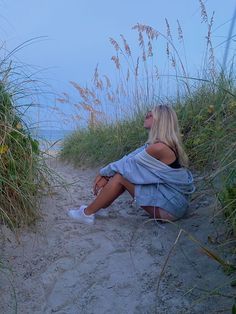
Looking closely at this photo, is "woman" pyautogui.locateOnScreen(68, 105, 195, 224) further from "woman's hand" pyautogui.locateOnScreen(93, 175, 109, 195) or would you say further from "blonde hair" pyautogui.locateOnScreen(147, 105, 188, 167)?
"woman's hand" pyautogui.locateOnScreen(93, 175, 109, 195)

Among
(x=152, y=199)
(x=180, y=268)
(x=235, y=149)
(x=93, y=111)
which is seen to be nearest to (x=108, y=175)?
(x=152, y=199)

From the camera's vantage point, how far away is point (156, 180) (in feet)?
11.9

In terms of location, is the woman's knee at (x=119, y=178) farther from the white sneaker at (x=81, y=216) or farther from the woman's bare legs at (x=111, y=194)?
the white sneaker at (x=81, y=216)

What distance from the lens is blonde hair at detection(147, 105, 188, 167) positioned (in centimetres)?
375

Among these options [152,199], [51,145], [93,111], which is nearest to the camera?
[152,199]

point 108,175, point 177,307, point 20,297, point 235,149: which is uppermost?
point 235,149

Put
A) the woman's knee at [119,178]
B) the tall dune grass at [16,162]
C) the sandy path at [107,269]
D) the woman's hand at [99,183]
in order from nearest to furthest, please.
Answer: the sandy path at [107,269] → the tall dune grass at [16,162] → the woman's knee at [119,178] → the woman's hand at [99,183]

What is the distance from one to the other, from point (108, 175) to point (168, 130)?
63cm

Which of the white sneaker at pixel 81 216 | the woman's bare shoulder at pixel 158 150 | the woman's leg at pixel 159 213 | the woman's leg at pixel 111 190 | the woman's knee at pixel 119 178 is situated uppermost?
the woman's bare shoulder at pixel 158 150

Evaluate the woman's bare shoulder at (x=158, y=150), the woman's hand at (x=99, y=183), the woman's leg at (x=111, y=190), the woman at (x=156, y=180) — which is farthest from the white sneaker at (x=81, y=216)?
the woman's bare shoulder at (x=158, y=150)

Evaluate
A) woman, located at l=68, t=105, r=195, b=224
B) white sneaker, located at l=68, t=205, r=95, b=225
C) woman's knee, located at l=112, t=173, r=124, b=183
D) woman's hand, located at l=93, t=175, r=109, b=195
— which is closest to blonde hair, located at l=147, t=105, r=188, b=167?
woman, located at l=68, t=105, r=195, b=224

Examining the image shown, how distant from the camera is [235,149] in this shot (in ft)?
7.75

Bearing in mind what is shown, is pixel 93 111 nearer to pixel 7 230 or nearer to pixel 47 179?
pixel 47 179

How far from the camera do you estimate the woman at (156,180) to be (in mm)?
3639
